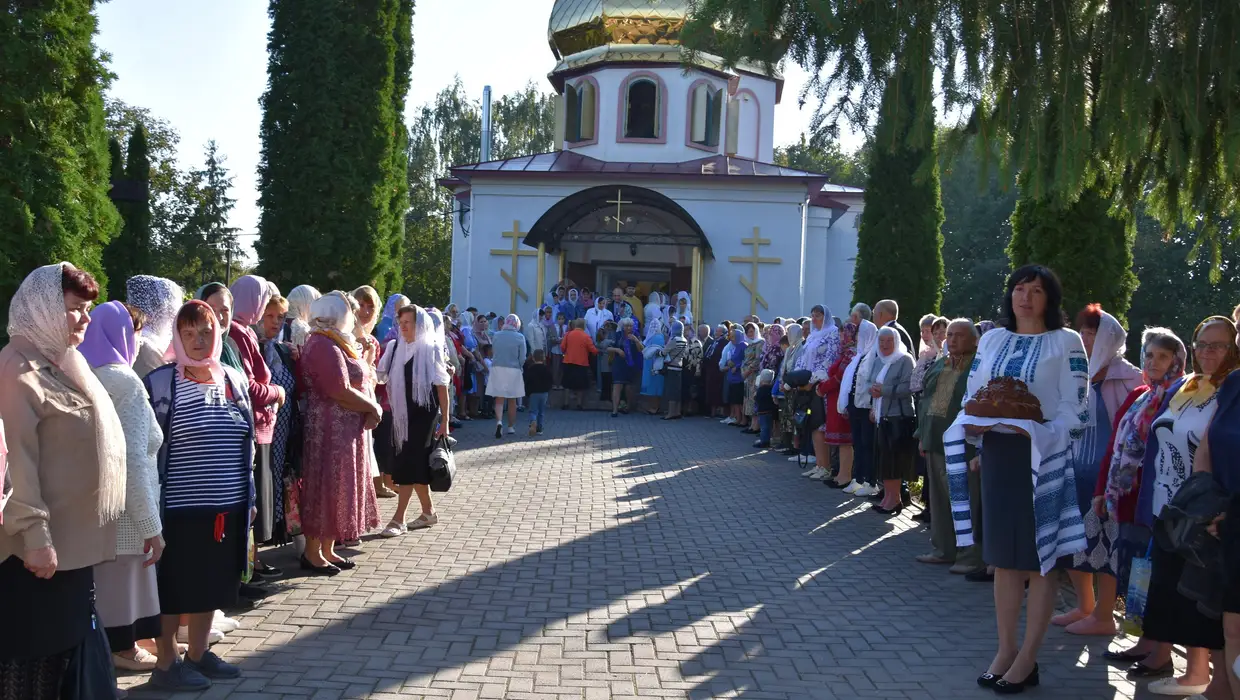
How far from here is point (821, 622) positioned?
22.3ft

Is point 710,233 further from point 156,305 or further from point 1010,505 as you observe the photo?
point 156,305

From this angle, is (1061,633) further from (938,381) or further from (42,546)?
(42,546)

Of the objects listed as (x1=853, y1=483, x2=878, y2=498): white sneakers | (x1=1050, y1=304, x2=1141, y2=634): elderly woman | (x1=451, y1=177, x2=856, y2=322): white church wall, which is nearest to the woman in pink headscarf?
(x1=1050, y1=304, x2=1141, y2=634): elderly woman

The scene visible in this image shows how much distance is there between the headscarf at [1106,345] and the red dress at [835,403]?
217 inches

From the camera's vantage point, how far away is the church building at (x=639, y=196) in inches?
1233

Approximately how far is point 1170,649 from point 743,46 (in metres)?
3.89

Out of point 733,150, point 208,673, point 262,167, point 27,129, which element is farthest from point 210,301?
point 733,150

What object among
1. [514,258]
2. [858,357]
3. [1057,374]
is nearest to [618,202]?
[514,258]

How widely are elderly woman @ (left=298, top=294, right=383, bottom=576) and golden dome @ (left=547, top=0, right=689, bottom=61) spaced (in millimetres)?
27607

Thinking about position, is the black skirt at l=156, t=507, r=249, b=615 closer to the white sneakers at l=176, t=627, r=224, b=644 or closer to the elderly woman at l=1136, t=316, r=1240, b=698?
the white sneakers at l=176, t=627, r=224, b=644

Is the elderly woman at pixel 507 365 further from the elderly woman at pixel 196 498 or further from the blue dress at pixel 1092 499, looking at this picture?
the elderly woman at pixel 196 498

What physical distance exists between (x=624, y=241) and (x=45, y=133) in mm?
23589

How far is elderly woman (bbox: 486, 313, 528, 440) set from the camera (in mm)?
16875

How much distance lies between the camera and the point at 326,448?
294 inches
